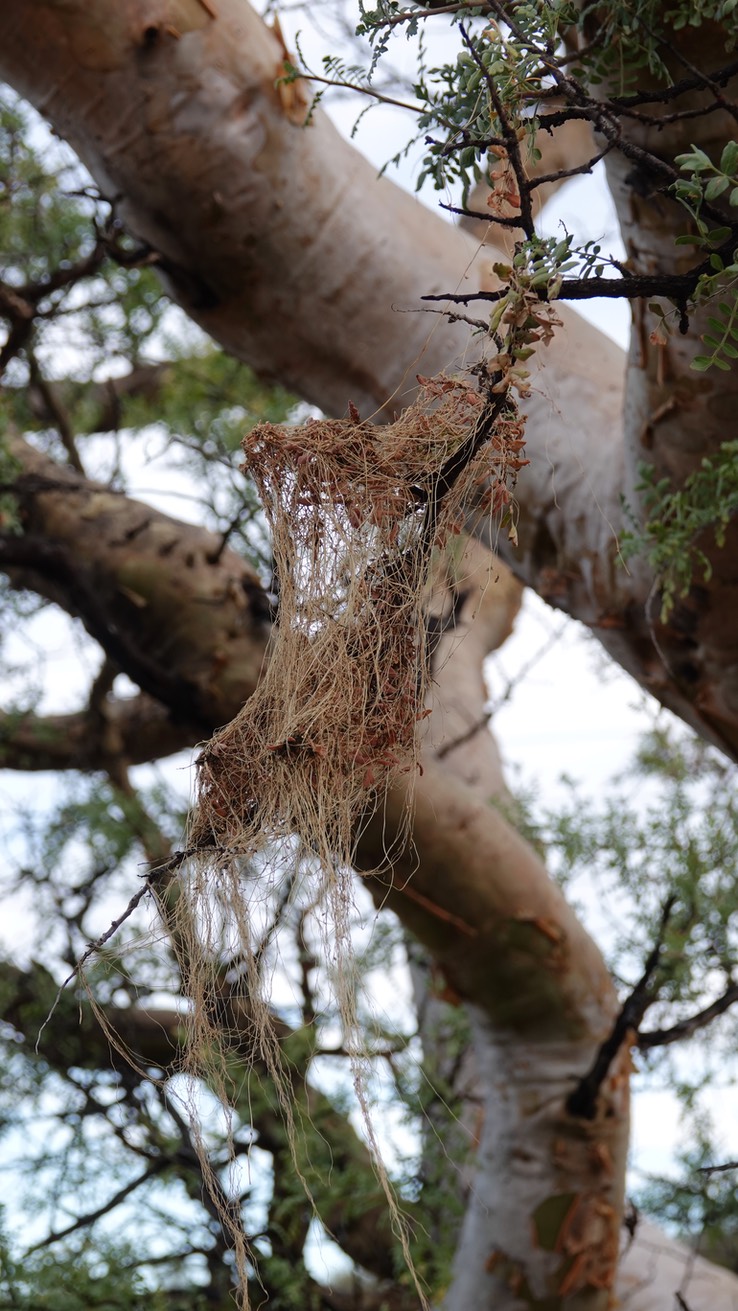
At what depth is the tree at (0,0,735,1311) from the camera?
123cm

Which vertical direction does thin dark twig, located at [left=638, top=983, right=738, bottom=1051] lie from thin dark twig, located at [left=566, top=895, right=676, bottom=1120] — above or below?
above

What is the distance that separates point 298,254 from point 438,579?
2.16ft

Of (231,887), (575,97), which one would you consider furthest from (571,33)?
(231,887)

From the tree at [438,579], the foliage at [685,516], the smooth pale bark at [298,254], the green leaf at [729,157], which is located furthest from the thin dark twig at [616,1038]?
the green leaf at [729,157]

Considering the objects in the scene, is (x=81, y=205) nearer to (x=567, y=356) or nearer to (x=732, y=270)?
(x=567, y=356)

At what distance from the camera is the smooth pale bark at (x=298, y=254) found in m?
1.35

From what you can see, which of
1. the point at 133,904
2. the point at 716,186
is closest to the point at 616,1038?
the point at 133,904

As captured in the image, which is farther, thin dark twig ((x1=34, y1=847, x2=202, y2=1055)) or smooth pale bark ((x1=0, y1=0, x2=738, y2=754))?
smooth pale bark ((x1=0, y1=0, x2=738, y2=754))

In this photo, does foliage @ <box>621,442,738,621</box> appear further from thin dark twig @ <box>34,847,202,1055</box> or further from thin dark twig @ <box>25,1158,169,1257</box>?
thin dark twig @ <box>25,1158,169,1257</box>

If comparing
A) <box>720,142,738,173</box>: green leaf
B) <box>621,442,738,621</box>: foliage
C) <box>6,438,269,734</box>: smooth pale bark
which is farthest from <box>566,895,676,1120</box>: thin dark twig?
<box>720,142,738,173</box>: green leaf

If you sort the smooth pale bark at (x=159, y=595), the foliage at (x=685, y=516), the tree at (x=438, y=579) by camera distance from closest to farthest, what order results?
the foliage at (x=685, y=516) → the tree at (x=438, y=579) → the smooth pale bark at (x=159, y=595)

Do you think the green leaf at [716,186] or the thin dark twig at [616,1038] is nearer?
the green leaf at [716,186]

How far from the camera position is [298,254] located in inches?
56.3

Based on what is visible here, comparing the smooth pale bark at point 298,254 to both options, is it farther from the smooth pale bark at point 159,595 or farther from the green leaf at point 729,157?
the green leaf at point 729,157
